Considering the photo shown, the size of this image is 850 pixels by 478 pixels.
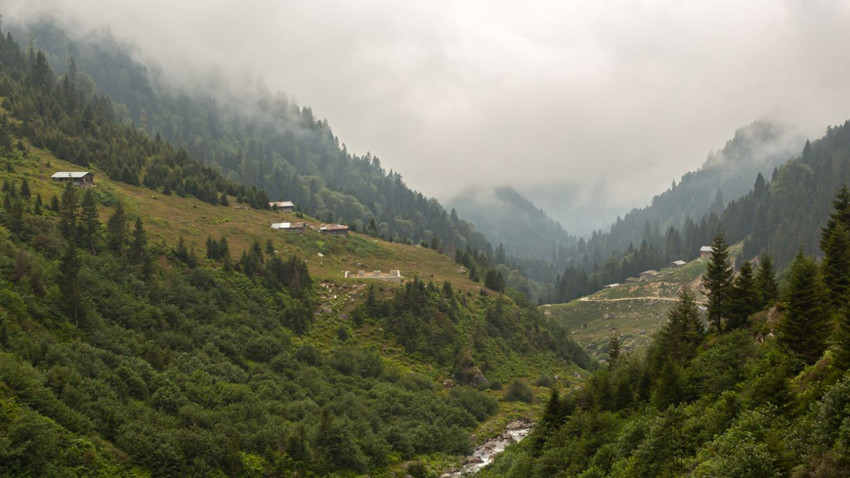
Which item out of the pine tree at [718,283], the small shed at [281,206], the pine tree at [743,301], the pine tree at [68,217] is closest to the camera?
the pine tree at [743,301]

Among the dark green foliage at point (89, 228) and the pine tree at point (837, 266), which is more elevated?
the dark green foliage at point (89, 228)

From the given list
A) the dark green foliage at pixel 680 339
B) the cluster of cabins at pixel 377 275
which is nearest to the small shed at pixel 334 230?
the cluster of cabins at pixel 377 275

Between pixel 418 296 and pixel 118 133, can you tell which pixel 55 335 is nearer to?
pixel 418 296

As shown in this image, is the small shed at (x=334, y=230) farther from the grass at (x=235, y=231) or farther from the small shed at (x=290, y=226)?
the small shed at (x=290, y=226)

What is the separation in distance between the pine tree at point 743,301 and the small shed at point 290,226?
357ft

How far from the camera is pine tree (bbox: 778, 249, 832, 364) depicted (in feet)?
127

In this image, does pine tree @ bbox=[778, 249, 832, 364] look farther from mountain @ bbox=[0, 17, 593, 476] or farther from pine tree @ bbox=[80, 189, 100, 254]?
pine tree @ bbox=[80, 189, 100, 254]

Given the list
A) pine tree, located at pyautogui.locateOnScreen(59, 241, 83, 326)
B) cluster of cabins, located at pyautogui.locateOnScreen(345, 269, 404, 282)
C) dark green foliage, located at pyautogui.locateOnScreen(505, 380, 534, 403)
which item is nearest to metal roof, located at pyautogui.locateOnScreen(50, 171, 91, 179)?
cluster of cabins, located at pyautogui.locateOnScreen(345, 269, 404, 282)

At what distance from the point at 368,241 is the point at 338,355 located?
70.4 meters

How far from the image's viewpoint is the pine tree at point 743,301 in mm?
55469

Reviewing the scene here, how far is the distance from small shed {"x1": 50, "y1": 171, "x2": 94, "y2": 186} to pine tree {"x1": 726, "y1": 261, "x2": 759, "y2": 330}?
116270mm

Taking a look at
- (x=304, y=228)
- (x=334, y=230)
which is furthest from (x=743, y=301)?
(x=334, y=230)

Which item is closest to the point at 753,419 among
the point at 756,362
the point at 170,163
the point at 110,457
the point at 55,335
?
the point at 756,362

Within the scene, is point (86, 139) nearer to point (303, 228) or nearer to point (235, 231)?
point (235, 231)
